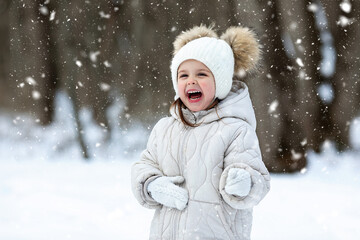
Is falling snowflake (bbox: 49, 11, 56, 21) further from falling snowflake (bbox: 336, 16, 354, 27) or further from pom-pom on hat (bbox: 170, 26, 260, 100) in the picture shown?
pom-pom on hat (bbox: 170, 26, 260, 100)

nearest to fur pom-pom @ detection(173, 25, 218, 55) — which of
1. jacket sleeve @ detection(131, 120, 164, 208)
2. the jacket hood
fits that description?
the jacket hood

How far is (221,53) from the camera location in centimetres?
150

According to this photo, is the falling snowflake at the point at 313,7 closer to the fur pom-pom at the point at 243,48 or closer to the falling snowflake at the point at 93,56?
the falling snowflake at the point at 93,56

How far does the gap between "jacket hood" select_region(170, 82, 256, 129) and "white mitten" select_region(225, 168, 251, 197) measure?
23 cm

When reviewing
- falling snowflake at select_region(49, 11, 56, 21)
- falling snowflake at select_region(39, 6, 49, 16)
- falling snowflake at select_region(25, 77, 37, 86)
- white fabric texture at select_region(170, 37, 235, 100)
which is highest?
falling snowflake at select_region(39, 6, 49, 16)

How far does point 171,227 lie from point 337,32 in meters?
3.18

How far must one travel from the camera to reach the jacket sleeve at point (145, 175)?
57.4 inches

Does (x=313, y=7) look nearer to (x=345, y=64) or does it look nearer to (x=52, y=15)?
(x=345, y=64)

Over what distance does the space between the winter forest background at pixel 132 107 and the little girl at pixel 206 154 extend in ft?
4.58

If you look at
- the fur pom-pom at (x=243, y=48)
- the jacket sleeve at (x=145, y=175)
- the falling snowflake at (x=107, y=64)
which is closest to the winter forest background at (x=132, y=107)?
the falling snowflake at (x=107, y=64)

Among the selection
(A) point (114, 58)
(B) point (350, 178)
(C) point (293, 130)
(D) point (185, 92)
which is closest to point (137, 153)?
(A) point (114, 58)

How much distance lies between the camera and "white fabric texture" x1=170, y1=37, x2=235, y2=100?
148cm

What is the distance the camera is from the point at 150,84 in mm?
4430

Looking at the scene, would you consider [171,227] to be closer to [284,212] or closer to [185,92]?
[185,92]
